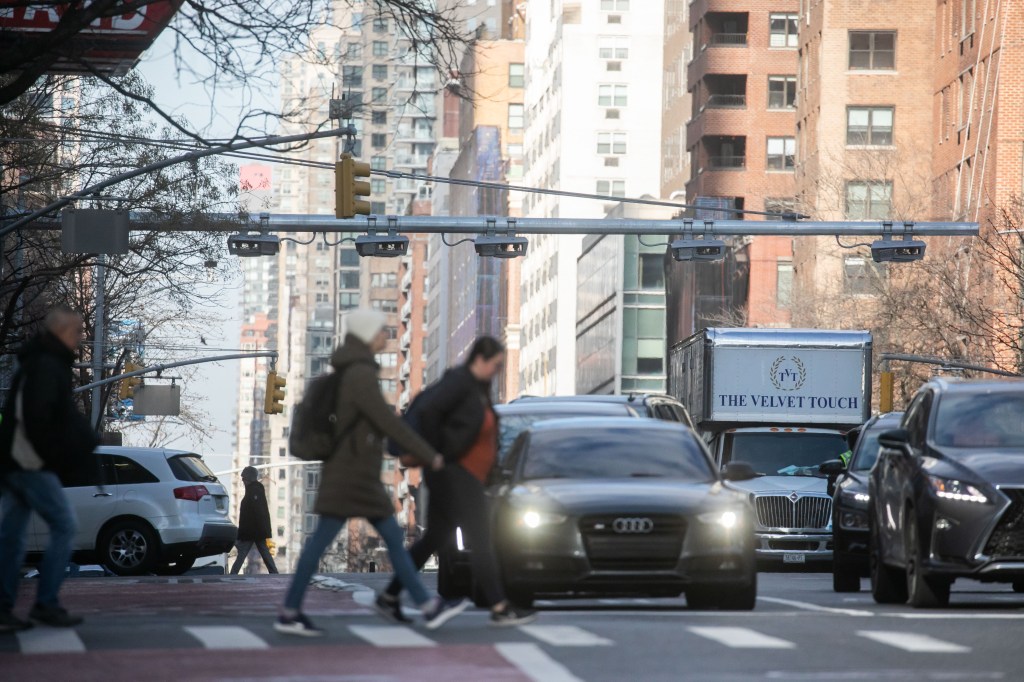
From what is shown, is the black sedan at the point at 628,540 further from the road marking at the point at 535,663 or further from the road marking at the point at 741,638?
the road marking at the point at 535,663

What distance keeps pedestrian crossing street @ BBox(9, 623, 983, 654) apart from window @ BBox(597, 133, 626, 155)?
12710cm

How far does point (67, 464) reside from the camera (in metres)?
14.0

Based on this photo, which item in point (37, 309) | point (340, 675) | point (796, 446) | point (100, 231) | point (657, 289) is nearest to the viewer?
point (340, 675)

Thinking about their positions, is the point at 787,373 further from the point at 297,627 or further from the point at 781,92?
the point at 781,92

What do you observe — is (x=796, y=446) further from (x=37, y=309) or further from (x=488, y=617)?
(x=37, y=309)

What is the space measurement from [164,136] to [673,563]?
90.7ft

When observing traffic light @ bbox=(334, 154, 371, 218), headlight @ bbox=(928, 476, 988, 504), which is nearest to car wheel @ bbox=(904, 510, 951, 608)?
headlight @ bbox=(928, 476, 988, 504)

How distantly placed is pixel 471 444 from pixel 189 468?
1697 centimetres

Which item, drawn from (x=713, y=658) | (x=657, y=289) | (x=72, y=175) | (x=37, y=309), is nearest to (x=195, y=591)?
(x=713, y=658)

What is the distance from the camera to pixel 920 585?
16922 mm

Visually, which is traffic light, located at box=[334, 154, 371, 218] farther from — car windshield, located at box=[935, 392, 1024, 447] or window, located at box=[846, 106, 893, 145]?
window, located at box=[846, 106, 893, 145]

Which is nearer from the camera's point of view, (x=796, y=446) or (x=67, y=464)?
(x=67, y=464)

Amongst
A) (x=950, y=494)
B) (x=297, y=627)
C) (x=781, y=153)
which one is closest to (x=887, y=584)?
(x=950, y=494)

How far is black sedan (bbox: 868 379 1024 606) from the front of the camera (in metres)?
16.2
